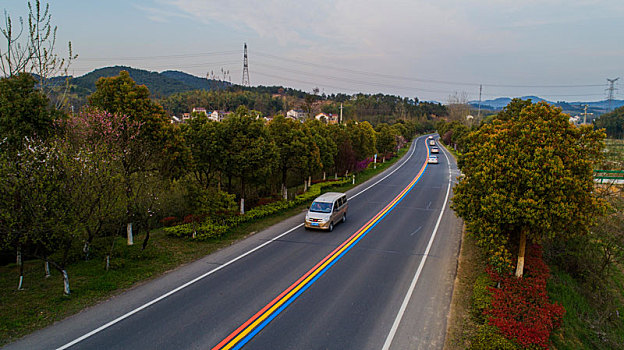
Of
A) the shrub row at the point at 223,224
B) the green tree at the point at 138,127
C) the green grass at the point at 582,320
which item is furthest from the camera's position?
the shrub row at the point at 223,224

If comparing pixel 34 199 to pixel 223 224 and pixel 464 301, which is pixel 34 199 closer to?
pixel 223 224

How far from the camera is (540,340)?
348 inches

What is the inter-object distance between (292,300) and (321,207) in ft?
30.2

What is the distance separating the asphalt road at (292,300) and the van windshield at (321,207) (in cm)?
148

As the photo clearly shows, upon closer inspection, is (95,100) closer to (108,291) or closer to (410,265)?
(108,291)

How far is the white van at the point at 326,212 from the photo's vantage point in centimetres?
1912

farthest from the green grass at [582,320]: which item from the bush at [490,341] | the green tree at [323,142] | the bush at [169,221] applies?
the green tree at [323,142]

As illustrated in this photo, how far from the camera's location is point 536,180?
10.9m

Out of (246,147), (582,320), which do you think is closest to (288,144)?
(246,147)

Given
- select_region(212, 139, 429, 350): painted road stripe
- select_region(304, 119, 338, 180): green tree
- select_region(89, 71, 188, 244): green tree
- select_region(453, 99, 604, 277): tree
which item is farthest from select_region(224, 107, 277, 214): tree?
select_region(453, 99, 604, 277): tree

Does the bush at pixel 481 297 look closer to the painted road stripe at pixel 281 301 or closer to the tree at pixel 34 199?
the painted road stripe at pixel 281 301

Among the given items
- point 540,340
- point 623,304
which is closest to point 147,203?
point 540,340

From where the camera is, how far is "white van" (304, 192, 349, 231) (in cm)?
1912

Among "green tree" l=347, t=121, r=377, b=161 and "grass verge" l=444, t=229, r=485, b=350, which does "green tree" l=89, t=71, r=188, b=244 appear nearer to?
"grass verge" l=444, t=229, r=485, b=350
